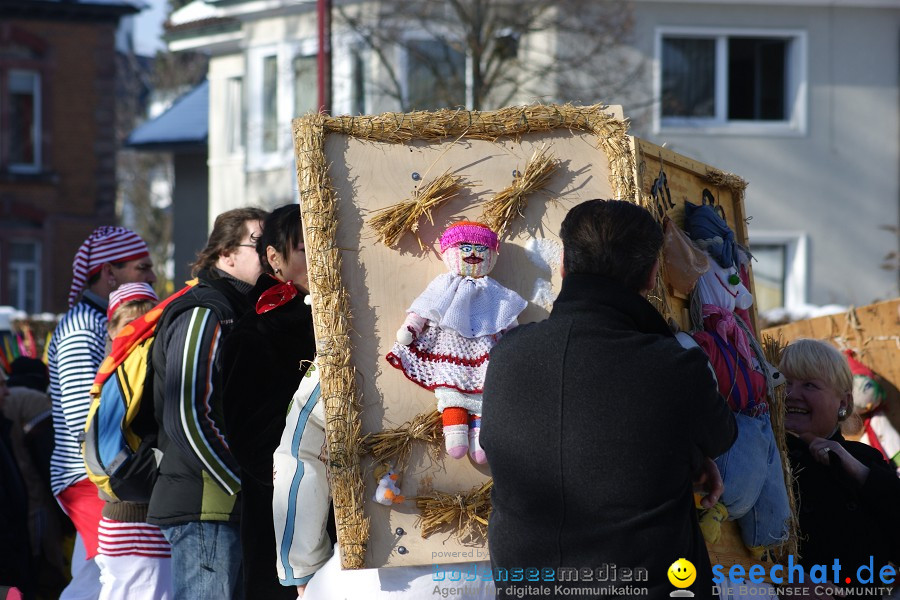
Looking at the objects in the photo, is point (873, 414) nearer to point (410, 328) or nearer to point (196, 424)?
point (410, 328)

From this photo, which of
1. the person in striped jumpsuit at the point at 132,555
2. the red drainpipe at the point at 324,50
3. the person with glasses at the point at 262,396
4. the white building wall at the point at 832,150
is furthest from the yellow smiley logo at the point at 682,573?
the white building wall at the point at 832,150

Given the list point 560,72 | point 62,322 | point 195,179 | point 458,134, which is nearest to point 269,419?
point 458,134

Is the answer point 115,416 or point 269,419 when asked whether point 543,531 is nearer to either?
point 269,419

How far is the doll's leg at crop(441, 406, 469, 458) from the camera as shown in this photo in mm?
3330

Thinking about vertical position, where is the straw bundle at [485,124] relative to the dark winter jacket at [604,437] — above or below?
above

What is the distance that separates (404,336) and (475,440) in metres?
0.36

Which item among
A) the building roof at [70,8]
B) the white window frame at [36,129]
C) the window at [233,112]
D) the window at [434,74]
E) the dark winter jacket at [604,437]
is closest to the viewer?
the dark winter jacket at [604,437]

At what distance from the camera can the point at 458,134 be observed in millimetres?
3576

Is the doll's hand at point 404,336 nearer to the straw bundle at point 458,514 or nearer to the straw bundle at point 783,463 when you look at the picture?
the straw bundle at point 458,514

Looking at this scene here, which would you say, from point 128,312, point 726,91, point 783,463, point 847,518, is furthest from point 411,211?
point 726,91

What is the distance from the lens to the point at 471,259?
342 cm

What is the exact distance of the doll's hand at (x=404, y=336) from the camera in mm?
3381

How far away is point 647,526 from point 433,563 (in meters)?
0.78

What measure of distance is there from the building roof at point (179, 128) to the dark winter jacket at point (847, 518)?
68.5 ft
